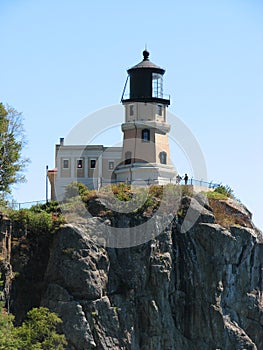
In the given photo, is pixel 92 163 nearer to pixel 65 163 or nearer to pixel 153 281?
pixel 65 163

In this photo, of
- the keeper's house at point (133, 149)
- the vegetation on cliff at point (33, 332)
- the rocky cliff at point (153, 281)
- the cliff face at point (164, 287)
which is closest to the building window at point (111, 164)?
the keeper's house at point (133, 149)

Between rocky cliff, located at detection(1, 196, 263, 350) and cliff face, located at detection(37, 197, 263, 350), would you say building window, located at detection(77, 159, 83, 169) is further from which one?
cliff face, located at detection(37, 197, 263, 350)

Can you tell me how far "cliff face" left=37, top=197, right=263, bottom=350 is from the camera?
240 ft

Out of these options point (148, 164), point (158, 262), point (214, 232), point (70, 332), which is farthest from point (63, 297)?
point (148, 164)

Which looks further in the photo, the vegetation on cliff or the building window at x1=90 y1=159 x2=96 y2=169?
the building window at x1=90 y1=159 x2=96 y2=169

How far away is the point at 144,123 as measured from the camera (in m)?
90.1

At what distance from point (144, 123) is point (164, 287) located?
1685 centimetres

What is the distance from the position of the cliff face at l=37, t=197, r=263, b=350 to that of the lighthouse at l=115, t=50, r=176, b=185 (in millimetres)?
8745

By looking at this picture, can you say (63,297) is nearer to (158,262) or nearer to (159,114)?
(158,262)

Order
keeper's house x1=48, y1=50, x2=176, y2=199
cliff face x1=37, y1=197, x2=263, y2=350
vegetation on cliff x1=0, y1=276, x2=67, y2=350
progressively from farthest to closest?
keeper's house x1=48, y1=50, x2=176, y2=199 → cliff face x1=37, y1=197, x2=263, y2=350 → vegetation on cliff x1=0, y1=276, x2=67, y2=350

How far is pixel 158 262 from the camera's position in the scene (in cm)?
7738

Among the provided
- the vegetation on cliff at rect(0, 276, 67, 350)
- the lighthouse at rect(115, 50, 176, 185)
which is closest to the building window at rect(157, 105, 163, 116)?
the lighthouse at rect(115, 50, 176, 185)

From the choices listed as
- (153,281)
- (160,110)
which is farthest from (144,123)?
(153,281)

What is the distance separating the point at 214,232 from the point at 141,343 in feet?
30.6
